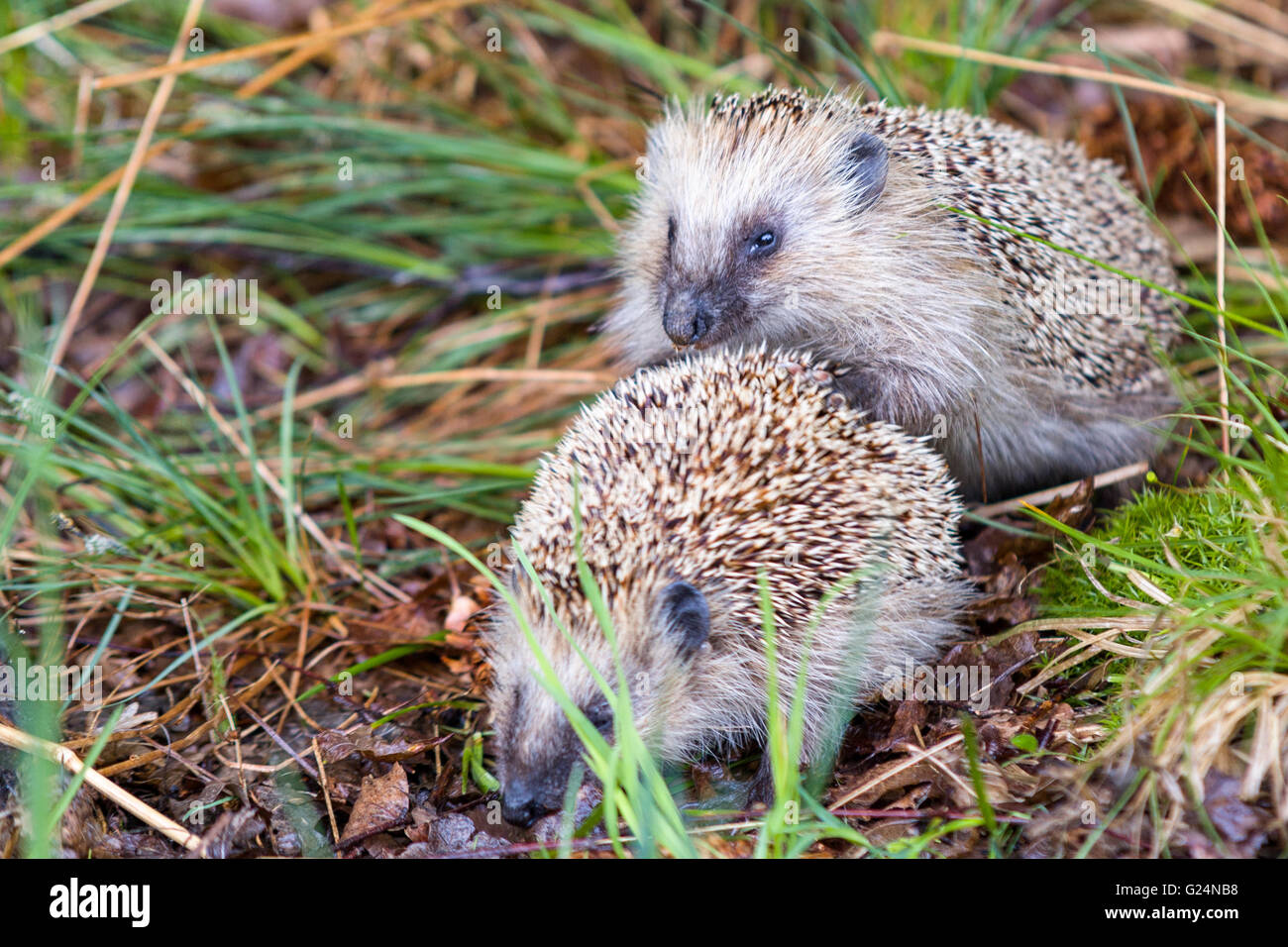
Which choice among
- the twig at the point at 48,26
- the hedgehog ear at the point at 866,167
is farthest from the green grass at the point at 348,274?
the hedgehog ear at the point at 866,167

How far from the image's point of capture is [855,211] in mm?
4555

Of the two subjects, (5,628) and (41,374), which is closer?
(5,628)

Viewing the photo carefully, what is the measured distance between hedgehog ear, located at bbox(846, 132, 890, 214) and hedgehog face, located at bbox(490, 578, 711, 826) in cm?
199

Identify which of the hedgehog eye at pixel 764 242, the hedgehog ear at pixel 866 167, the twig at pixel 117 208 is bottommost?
the hedgehog eye at pixel 764 242

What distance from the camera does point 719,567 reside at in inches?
142

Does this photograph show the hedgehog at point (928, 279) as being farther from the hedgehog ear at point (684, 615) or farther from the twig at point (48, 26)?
the twig at point (48, 26)

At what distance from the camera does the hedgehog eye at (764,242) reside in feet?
15.0

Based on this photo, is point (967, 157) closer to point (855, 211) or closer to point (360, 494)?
point (855, 211)

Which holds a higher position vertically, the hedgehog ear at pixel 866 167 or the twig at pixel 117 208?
the twig at pixel 117 208

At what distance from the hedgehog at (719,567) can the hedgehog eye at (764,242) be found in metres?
0.73

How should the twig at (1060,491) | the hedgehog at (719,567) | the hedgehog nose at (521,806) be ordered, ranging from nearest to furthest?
the hedgehog nose at (521,806) < the hedgehog at (719,567) < the twig at (1060,491)
